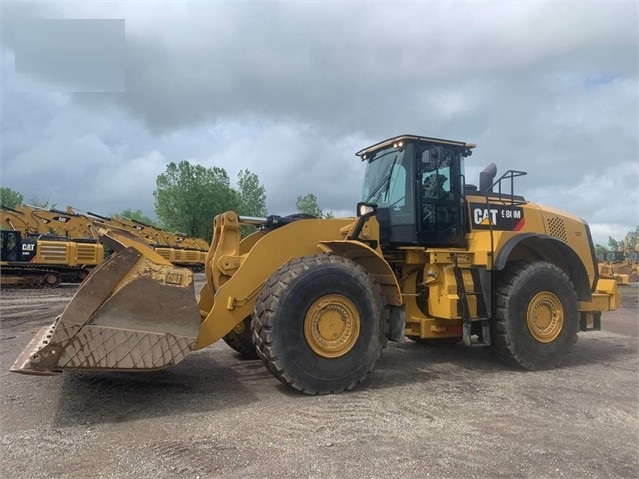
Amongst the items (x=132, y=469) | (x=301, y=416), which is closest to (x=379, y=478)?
(x=301, y=416)

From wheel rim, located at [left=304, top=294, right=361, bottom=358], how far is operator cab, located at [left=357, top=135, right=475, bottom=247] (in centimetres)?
161

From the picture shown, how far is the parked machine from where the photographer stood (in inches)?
819

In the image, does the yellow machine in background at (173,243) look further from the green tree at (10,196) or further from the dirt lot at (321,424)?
the green tree at (10,196)

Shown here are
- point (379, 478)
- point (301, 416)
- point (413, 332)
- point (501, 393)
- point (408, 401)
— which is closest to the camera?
point (379, 478)

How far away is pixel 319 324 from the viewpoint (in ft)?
17.4

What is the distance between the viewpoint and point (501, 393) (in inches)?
214

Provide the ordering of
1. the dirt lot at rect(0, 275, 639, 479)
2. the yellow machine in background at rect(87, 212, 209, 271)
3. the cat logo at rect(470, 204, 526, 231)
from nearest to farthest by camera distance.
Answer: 1. the dirt lot at rect(0, 275, 639, 479)
2. the cat logo at rect(470, 204, 526, 231)
3. the yellow machine in background at rect(87, 212, 209, 271)

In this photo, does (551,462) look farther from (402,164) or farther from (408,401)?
(402,164)

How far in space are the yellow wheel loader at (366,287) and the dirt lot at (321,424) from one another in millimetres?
469

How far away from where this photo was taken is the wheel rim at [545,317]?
6.58m

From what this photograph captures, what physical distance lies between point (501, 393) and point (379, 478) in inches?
99.2

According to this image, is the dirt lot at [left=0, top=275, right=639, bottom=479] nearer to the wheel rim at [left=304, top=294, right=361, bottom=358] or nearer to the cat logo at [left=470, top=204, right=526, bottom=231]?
the wheel rim at [left=304, top=294, right=361, bottom=358]

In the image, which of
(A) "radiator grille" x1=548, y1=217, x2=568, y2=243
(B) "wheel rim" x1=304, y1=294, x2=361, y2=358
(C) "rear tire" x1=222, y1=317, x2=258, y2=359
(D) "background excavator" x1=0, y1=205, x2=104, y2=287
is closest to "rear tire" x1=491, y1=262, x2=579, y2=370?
(A) "radiator grille" x1=548, y1=217, x2=568, y2=243

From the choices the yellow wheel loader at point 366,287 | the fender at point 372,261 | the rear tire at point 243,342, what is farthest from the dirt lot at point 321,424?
the fender at point 372,261
